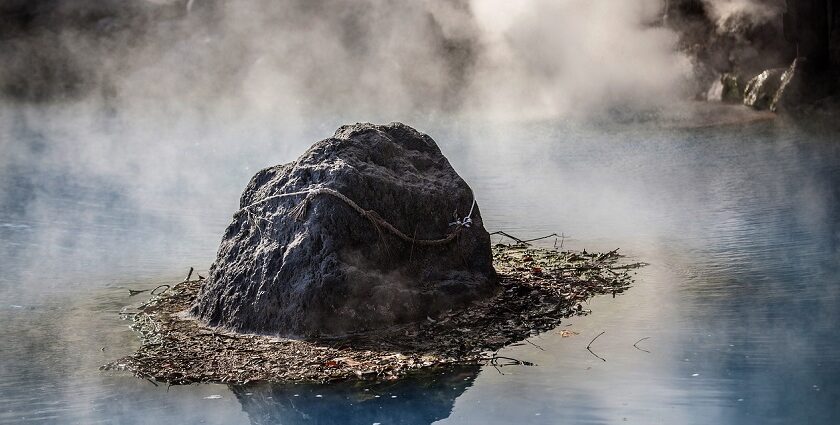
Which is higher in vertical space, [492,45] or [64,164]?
[492,45]

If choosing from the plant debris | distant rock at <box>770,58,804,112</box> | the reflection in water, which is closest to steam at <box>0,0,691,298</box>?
distant rock at <box>770,58,804,112</box>

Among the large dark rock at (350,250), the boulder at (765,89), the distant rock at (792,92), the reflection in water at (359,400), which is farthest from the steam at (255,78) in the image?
the reflection in water at (359,400)

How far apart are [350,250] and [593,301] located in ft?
5.10

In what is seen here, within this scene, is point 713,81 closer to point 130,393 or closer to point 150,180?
point 150,180

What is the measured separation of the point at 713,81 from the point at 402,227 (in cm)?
1230

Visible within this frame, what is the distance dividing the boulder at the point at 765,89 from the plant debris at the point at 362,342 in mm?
9340

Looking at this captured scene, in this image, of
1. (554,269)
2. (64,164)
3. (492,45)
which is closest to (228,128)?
(64,164)

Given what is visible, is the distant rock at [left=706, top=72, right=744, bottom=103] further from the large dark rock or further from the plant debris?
the large dark rock

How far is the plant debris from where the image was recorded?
5.16 meters

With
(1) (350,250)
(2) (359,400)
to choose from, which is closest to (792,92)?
(1) (350,250)

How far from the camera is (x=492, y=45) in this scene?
21.2 m

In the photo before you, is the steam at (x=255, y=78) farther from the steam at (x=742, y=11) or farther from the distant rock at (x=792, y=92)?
the distant rock at (x=792, y=92)

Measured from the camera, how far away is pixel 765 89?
15.2 m

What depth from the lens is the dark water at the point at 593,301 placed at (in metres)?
4.71
